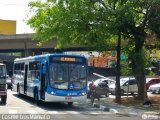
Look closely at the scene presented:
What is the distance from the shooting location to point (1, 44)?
232 feet

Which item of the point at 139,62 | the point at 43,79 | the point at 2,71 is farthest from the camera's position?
the point at 139,62

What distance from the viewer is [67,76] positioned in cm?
2367

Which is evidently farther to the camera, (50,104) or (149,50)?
(149,50)

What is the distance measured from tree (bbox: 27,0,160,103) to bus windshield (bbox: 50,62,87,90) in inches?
178

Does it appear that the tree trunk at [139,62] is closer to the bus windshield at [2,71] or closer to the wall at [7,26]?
the bus windshield at [2,71]

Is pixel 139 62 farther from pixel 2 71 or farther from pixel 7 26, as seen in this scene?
pixel 7 26

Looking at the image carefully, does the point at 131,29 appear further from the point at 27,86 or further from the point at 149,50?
the point at 27,86

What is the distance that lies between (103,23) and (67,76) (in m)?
5.63

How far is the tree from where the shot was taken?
1073 inches

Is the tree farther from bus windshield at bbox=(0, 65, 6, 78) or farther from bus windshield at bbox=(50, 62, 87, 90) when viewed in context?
bus windshield at bbox=(0, 65, 6, 78)

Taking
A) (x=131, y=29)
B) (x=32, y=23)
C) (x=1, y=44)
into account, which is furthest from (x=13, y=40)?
(x=131, y=29)

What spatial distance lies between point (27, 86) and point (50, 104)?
2.94m

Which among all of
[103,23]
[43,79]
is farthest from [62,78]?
[103,23]

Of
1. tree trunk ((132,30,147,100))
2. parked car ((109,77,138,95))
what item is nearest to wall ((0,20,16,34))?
parked car ((109,77,138,95))
